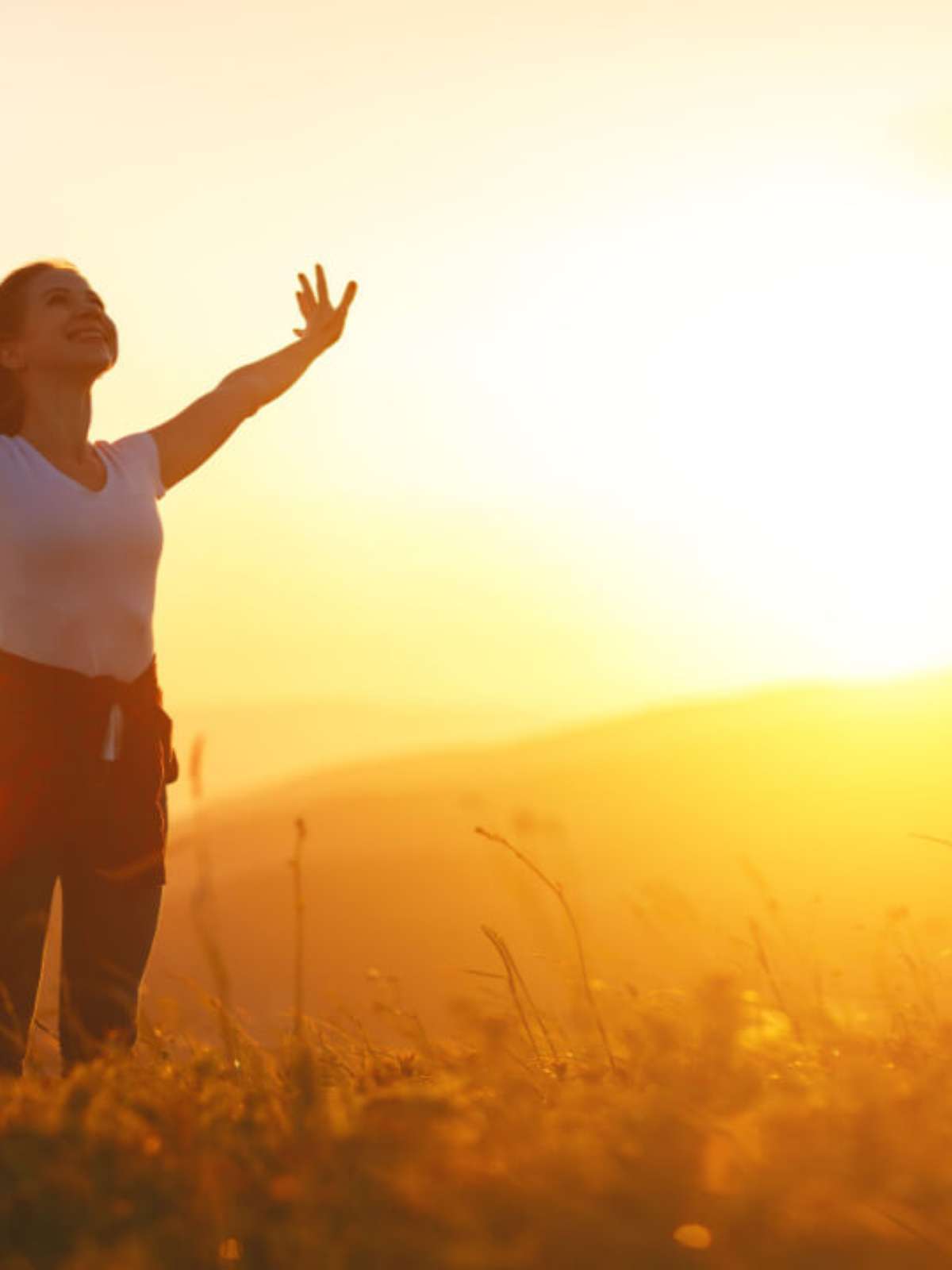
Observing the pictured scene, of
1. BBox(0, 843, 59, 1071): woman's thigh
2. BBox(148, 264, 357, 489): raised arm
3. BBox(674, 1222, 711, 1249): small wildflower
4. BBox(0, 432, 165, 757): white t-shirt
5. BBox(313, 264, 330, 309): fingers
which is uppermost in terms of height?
BBox(313, 264, 330, 309): fingers

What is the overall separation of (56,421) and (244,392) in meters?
0.82

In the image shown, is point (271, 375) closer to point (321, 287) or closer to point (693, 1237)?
point (321, 287)

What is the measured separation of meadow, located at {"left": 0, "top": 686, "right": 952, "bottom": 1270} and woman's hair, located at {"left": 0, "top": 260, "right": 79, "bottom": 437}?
6.41ft

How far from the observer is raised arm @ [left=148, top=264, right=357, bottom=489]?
522 centimetres

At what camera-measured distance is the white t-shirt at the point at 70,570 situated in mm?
4480

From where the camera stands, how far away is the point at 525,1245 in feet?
7.01

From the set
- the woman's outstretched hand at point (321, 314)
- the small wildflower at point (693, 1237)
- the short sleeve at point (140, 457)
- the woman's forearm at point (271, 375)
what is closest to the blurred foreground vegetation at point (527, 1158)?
the small wildflower at point (693, 1237)

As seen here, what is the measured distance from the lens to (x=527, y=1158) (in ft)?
7.90

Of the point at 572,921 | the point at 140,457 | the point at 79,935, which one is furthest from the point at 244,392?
the point at 572,921

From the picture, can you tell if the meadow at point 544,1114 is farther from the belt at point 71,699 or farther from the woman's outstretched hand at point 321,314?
the woman's outstretched hand at point 321,314

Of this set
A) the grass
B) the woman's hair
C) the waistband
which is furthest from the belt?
the grass

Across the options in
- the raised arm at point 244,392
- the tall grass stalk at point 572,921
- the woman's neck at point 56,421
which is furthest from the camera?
the raised arm at point 244,392

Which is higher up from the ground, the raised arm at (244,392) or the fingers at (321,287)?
the fingers at (321,287)

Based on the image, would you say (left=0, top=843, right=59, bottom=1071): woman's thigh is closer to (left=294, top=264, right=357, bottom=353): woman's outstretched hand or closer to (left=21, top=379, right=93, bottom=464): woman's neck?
(left=21, top=379, right=93, bottom=464): woman's neck
